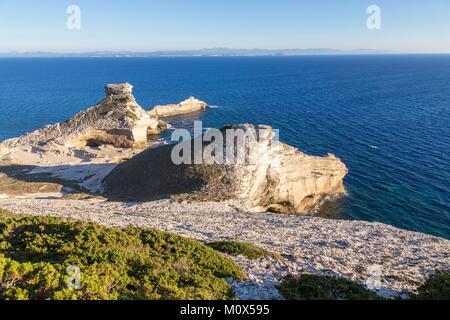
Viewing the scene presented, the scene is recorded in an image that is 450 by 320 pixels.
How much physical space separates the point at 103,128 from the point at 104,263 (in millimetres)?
67563

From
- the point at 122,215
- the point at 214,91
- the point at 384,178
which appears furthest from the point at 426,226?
the point at 214,91

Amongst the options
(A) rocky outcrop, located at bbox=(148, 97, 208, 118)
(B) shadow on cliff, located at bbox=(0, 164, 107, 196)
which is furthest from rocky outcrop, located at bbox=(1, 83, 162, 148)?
(A) rocky outcrop, located at bbox=(148, 97, 208, 118)

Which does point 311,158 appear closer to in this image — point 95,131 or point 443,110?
point 95,131

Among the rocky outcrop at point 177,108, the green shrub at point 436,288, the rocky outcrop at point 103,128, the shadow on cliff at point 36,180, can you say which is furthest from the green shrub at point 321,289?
the rocky outcrop at point 177,108

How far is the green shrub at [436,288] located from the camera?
18.8m

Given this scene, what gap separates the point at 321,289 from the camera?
18.9m

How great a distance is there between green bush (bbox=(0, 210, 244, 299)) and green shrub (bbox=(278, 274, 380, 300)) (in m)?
2.64

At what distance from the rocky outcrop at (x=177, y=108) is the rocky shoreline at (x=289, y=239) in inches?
3133

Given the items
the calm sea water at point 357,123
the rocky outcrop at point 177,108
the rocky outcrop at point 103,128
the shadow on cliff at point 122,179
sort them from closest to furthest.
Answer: the shadow on cliff at point 122,179 < the calm sea water at point 357,123 < the rocky outcrop at point 103,128 < the rocky outcrop at point 177,108

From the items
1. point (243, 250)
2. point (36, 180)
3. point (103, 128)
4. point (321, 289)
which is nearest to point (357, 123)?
point (103, 128)

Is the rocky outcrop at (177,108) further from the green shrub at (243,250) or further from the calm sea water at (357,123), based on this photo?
the green shrub at (243,250)

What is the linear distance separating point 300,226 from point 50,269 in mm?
24562

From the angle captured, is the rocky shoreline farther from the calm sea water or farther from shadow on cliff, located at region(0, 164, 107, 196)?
the calm sea water

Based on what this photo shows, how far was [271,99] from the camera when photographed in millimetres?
151750
